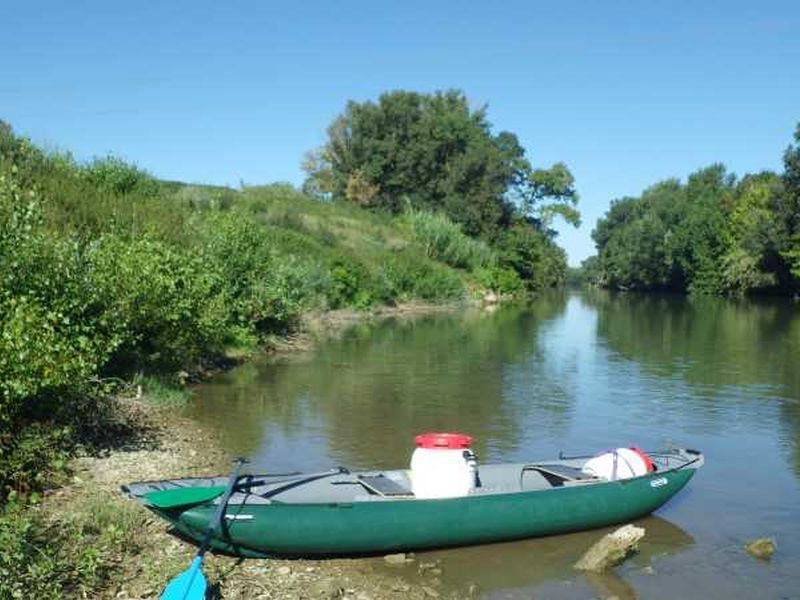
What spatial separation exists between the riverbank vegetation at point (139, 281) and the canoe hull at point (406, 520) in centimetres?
134

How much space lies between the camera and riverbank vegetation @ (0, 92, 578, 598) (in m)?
9.66

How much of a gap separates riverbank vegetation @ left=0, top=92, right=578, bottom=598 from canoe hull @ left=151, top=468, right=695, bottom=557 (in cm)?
134

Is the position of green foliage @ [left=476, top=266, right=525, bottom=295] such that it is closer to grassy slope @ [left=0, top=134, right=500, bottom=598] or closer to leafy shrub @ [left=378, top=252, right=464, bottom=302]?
leafy shrub @ [left=378, top=252, right=464, bottom=302]

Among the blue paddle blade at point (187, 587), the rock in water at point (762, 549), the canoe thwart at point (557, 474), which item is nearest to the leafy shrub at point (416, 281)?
the canoe thwart at point (557, 474)

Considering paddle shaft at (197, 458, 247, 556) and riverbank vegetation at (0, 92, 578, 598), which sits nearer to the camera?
paddle shaft at (197, 458, 247, 556)

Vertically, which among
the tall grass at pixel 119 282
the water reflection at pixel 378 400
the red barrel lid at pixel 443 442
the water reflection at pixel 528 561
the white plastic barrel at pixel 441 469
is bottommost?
the water reflection at pixel 528 561

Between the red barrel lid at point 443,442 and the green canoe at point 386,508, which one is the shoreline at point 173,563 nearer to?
the green canoe at point 386,508

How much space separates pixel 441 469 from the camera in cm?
966

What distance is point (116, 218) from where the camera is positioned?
21297 millimetres

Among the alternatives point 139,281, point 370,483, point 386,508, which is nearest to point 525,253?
point 139,281

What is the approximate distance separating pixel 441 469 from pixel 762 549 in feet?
14.0

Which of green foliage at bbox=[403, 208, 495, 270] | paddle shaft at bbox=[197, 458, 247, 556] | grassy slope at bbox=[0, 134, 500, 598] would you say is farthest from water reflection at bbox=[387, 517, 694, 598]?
green foliage at bbox=[403, 208, 495, 270]

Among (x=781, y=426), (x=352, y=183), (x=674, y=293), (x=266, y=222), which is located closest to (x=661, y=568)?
(x=781, y=426)

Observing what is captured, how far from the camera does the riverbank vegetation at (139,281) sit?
31.7ft
